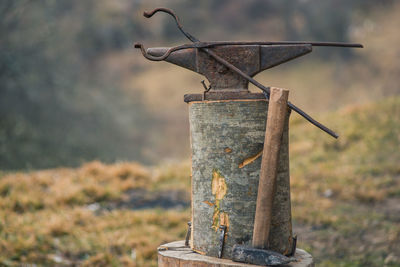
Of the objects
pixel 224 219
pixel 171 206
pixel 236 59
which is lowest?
pixel 171 206

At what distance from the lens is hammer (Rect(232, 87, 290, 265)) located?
2064 mm

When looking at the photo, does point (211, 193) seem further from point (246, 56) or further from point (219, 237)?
point (246, 56)

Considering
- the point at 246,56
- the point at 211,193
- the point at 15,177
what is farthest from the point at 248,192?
the point at 15,177

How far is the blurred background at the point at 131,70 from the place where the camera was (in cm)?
1464

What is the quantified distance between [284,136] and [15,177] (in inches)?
215

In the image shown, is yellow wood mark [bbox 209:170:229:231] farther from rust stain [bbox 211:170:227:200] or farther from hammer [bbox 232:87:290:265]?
hammer [bbox 232:87:290:265]

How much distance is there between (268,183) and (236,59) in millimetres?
629

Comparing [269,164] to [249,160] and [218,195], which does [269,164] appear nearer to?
[249,160]

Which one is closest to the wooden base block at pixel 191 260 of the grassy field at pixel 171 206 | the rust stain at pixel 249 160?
the rust stain at pixel 249 160

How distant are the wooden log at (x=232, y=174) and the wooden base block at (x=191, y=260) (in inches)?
2.6

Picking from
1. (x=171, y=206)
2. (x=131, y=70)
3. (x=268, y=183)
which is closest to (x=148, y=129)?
(x=131, y=70)

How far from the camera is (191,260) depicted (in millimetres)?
2166

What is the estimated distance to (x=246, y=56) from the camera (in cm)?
222

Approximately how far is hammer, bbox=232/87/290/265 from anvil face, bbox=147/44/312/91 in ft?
0.68
